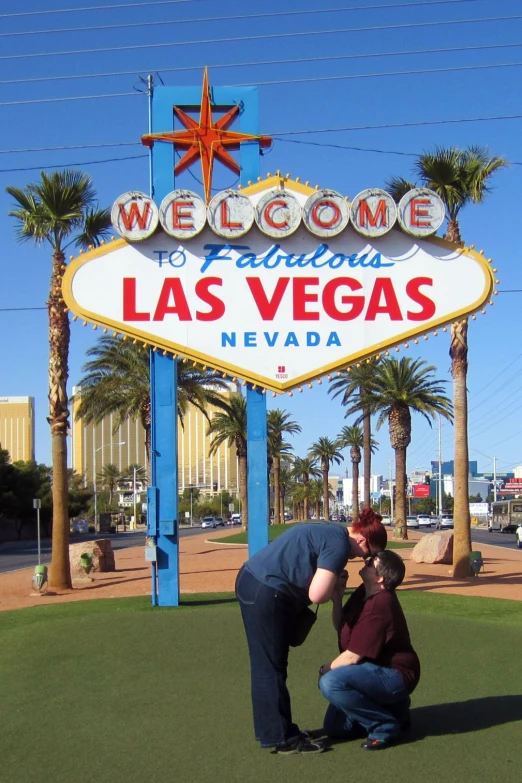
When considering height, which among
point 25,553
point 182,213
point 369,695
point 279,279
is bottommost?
point 25,553

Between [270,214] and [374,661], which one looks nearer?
[374,661]

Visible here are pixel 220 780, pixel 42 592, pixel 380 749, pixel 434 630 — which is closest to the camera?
pixel 220 780

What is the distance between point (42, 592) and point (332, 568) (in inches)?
575

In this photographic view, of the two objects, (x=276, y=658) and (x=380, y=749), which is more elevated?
(x=276, y=658)

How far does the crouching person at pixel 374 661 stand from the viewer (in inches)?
206

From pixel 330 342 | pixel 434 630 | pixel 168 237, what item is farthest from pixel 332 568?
pixel 168 237

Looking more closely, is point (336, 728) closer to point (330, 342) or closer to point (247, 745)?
point (247, 745)

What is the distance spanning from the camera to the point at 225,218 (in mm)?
13305

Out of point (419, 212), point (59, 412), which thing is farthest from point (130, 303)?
point (59, 412)

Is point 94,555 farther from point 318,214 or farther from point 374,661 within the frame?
point 374,661

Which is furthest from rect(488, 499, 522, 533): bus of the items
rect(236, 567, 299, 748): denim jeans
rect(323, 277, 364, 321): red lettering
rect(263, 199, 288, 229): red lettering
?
rect(236, 567, 299, 748): denim jeans

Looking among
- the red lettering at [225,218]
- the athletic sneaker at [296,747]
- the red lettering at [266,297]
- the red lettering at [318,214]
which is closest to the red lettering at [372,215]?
the red lettering at [318,214]

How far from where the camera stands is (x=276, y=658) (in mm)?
5184

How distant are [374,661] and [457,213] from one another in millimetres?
17373
